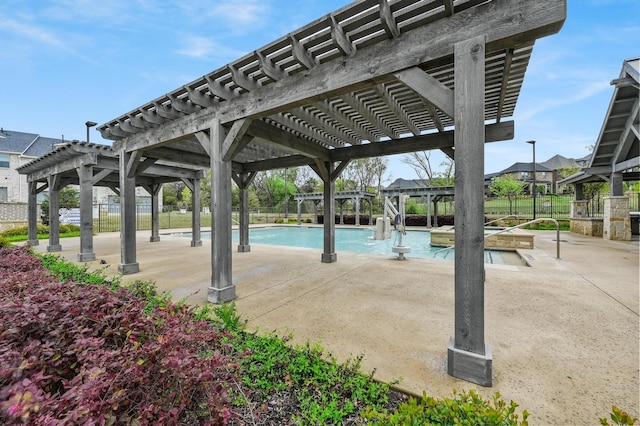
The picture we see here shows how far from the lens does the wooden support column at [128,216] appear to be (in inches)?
228

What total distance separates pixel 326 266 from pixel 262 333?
3.39 metres

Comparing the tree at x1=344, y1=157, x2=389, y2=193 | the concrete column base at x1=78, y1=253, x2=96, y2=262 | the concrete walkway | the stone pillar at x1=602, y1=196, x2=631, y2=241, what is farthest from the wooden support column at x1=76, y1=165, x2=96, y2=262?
the tree at x1=344, y1=157, x2=389, y2=193

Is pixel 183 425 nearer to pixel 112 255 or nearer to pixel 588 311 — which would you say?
pixel 588 311

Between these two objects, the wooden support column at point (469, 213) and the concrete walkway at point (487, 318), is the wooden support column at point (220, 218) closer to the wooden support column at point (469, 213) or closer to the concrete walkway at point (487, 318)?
the concrete walkway at point (487, 318)

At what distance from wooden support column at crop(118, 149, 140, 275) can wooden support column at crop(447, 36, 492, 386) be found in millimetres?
6262

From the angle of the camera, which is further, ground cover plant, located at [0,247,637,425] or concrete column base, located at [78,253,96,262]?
concrete column base, located at [78,253,96,262]

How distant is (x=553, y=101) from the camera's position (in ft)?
78.3

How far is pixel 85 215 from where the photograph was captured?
284 inches

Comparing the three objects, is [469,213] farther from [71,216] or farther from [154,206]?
[71,216]

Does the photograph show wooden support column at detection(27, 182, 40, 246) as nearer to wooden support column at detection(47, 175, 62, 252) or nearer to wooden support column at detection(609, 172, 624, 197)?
wooden support column at detection(47, 175, 62, 252)

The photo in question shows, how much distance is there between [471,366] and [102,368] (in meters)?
2.43

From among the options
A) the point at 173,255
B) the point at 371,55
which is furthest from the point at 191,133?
the point at 173,255

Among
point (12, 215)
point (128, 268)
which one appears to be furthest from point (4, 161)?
point (128, 268)

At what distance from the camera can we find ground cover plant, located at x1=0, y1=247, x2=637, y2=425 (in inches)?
44.3
